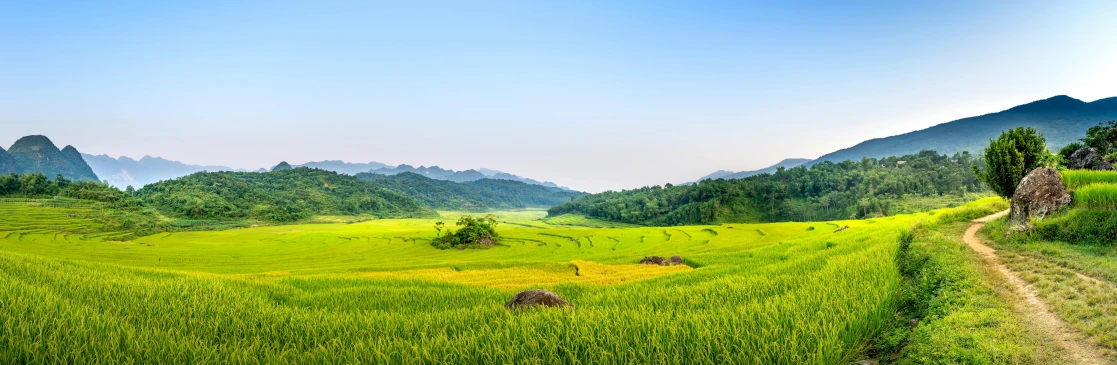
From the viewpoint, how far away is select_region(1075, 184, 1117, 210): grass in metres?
11.7

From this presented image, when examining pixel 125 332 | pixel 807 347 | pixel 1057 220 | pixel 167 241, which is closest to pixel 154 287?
pixel 125 332

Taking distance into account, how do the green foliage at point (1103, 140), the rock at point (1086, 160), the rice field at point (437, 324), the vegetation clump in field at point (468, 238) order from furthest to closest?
the vegetation clump in field at point (468, 238) < the green foliage at point (1103, 140) < the rock at point (1086, 160) < the rice field at point (437, 324)

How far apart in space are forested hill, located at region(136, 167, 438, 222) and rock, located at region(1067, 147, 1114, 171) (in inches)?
5627

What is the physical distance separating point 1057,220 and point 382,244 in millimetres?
67032

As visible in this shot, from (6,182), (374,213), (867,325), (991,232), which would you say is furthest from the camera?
(374,213)

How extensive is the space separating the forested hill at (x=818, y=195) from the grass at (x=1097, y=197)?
91602mm

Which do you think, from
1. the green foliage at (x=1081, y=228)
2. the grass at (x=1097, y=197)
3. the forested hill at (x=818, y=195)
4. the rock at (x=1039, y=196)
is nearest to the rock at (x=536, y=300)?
the green foliage at (x=1081, y=228)

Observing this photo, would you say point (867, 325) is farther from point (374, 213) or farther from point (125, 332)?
point (374, 213)

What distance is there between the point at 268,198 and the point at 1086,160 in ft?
569

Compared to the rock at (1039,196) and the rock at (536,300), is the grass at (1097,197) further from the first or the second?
the rock at (536,300)

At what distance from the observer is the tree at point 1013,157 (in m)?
21.7

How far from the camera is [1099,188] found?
12.2 meters

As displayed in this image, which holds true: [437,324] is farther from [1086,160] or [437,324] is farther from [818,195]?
[818,195]

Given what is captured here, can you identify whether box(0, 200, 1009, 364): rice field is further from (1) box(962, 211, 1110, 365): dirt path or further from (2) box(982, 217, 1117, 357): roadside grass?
(2) box(982, 217, 1117, 357): roadside grass
